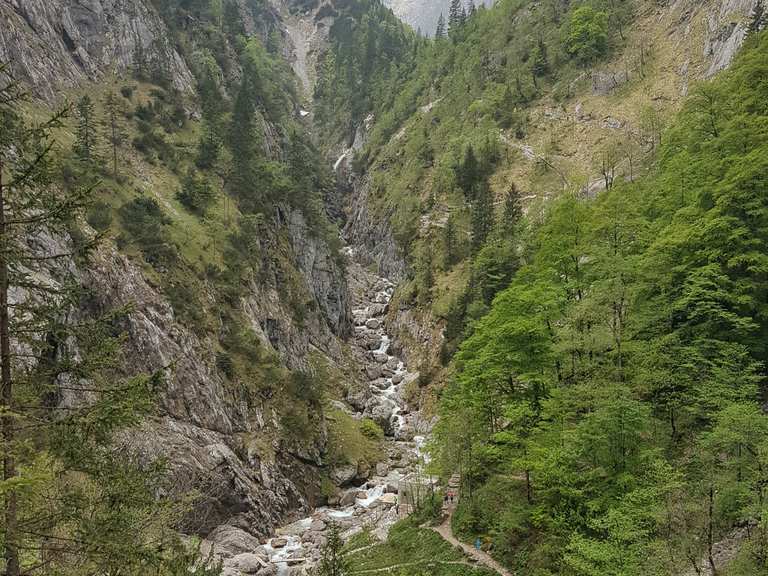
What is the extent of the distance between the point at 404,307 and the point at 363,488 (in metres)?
36.3

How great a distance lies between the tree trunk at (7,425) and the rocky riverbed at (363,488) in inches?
694

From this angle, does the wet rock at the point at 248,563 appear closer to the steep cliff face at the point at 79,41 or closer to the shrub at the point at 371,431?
the shrub at the point at 371,431

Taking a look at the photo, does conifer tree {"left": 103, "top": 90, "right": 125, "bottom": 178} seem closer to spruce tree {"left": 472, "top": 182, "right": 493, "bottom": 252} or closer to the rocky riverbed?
the rocky riverbed

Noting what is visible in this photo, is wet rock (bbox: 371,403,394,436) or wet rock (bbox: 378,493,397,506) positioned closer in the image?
wet rock (bbox: 378,493,397,506)

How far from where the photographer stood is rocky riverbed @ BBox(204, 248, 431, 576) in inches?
1399

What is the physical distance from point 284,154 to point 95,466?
3746 inches

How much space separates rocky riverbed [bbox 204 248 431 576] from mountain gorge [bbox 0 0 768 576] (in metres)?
0.38

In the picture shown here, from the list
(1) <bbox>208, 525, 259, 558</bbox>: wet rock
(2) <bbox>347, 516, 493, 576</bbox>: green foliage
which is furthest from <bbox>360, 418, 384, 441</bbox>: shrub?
(1) <bbox>208, 525, 259, 558</bbox>: wet rock

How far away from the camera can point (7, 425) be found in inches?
360

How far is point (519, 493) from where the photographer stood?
29.8 m

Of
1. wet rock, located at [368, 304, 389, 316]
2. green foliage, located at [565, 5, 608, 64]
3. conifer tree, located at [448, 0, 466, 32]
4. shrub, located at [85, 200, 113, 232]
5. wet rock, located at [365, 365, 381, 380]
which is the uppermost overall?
conifer tree, located at [448, 0, 466, 32]

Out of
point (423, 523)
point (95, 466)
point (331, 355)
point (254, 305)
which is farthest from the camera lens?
point (331, 355)

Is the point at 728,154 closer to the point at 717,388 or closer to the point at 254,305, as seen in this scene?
the point at 717,388

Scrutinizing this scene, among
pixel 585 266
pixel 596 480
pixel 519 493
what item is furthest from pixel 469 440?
pixel 585 266
